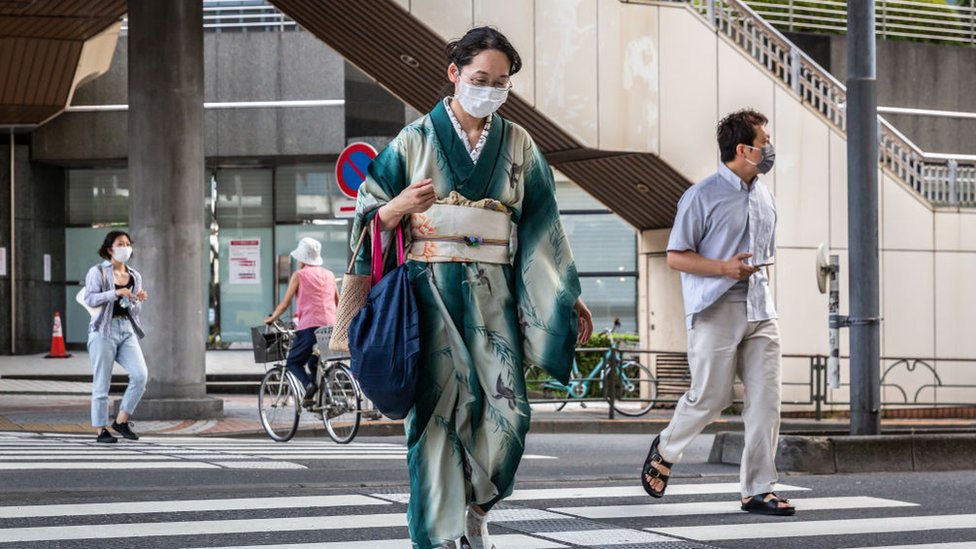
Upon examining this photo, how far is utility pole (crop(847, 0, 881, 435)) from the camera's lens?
9.90 m

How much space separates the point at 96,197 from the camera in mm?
29625

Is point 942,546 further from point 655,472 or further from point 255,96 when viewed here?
point 255,96

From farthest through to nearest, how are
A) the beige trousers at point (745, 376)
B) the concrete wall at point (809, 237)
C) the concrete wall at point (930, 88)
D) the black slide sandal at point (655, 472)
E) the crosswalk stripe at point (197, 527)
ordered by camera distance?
the concrete wall at point (930, 88) < the concrete wall at point (809, 237) < the black slide sandal at point (655, 472) < the beige trousers at point (745, 376) < the crosswalk stripe at point (197, 527)

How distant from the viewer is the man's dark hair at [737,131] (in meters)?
7.32

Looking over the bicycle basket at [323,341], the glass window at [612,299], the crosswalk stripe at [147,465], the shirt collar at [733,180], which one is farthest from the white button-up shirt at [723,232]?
the glass window at [612,299]

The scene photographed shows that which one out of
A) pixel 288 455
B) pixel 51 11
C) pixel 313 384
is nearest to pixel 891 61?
pixel 51 11

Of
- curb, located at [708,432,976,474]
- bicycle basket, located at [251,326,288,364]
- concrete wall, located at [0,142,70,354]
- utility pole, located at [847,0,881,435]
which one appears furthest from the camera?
concrete wall, located at [0,142,70,354]

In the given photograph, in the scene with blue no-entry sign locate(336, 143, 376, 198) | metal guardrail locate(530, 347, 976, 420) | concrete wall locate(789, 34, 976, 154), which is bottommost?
metal guardrail locate(530, 347, 976, 420)

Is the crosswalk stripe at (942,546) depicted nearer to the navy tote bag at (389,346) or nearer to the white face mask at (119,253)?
the navy tote bag at (389,346)

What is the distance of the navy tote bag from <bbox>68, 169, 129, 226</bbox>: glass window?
2571 centimetres

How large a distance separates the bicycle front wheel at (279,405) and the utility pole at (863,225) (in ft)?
16.1

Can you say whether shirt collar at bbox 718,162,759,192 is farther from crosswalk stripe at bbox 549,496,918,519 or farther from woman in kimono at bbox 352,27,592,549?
→ woman in kimono at bbox 352,27,592,549

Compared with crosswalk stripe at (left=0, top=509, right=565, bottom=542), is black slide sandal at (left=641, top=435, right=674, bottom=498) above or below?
above

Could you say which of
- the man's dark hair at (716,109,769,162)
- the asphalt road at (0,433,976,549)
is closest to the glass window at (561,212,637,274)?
the asphalt road at (0,433,976,549)
